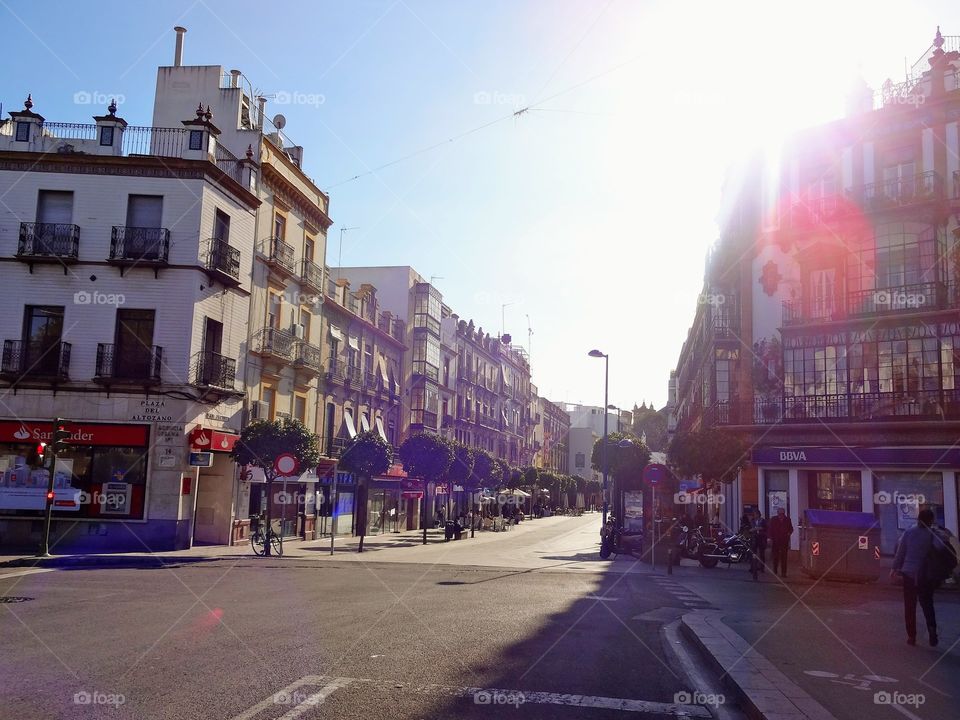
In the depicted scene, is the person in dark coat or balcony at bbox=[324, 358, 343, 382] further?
balcony at bbox=[324, 358, 343, 382]

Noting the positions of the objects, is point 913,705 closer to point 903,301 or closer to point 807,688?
point 807,688

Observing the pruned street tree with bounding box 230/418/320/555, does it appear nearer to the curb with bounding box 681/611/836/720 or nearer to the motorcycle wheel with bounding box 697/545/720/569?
the motorcycle wheel with bounding box 697/545/720/569

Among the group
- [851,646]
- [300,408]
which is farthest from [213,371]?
[851,646]

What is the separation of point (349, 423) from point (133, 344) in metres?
13.9

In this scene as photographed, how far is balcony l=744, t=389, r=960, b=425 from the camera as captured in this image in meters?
27.7

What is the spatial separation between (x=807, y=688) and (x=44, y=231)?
25782mm

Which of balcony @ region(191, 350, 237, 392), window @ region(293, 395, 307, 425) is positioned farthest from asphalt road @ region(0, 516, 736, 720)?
window @ region(293, 395, 307, 425)

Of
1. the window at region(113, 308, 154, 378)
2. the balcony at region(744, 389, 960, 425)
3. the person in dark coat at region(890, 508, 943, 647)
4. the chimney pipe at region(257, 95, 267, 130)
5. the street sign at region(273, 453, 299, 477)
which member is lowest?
the person in dark coat at region(890, 508, 943, 647)

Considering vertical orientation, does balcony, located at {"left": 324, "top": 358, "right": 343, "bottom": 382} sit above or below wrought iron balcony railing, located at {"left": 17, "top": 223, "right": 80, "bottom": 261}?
below

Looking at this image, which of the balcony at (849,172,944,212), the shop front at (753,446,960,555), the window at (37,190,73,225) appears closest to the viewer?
the window at (37,190,73,225)

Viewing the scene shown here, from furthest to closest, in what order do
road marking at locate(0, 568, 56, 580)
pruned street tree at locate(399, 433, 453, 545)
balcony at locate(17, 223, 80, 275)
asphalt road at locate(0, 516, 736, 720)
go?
pruned street tree at locate(399, 433, 453, 545) < balcony at locate(17, 223, 80, 275) < road marking at locate(0, 568, 56, 580) < asphalt road at locate(0, 516, 736, 720)

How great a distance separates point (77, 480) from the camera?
2520 centimetres

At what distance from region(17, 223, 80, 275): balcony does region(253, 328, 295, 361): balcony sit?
6.76 metres

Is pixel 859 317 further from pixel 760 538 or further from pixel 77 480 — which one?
pixel 77 480
